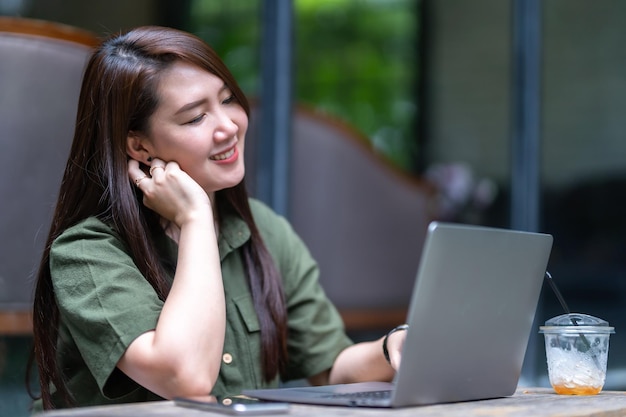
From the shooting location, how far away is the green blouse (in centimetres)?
127

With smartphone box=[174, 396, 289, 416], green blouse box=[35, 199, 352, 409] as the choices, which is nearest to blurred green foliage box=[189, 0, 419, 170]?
green blouse box=[35, 199, 352, 409]

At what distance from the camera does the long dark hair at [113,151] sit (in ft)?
4.68

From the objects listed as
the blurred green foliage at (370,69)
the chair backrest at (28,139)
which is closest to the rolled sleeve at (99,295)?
the chair backrest at (28,139)

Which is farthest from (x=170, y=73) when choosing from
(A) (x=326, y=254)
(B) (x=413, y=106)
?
(B) (x=413, y=106)

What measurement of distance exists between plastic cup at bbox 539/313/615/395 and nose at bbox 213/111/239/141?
0.59 metres

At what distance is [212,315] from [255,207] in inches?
21.8

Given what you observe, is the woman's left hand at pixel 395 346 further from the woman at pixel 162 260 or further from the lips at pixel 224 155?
the lips at pixel 224 155

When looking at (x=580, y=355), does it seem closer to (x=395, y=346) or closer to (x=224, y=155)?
(x=395, y=346)

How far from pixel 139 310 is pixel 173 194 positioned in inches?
8.5

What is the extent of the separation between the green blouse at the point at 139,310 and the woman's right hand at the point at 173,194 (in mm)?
82

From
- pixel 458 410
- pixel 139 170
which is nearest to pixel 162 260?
pixel 139 170

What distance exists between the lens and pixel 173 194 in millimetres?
1406

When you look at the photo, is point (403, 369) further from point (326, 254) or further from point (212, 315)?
point (326, 254)

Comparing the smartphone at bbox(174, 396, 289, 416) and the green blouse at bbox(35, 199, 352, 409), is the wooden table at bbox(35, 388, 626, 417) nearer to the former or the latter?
the smartphone at bbox(174, 396, 289, 416)
